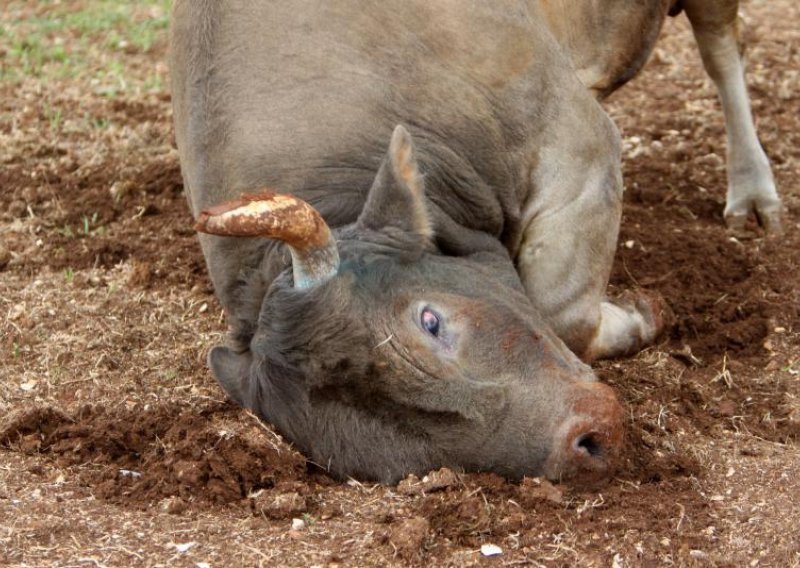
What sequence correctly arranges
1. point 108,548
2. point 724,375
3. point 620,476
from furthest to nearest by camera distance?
point 724,375 → point 620,476 → point 108,548

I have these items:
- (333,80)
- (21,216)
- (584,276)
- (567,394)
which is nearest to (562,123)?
(584,276)

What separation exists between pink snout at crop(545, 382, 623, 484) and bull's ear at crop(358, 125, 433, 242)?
0.74 m

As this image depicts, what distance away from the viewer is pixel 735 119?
7309 millimetres

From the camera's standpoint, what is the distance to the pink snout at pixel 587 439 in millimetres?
4125

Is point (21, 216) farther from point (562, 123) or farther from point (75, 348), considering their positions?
point (562, 123)

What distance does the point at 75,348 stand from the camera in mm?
5707

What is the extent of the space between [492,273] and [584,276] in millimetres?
782

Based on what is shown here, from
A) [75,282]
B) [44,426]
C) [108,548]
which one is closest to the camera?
[108,548]

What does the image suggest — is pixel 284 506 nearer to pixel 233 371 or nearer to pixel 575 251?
pixel 233 371

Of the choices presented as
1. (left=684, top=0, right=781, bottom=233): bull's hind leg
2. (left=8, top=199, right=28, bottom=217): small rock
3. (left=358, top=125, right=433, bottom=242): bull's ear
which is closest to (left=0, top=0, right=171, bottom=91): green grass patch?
(left=8, top=199, right=28, bottom=217): small rock

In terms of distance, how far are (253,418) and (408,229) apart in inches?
32.8

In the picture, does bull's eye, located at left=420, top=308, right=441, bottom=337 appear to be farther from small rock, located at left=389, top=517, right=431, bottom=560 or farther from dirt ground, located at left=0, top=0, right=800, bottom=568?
small rock, located at left=389, top=517, right=431, bottom=560

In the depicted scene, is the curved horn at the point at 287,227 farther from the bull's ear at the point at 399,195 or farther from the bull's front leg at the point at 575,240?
the bull's front leg at the point at 575,240

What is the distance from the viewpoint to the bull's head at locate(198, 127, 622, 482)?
4.14 metres
